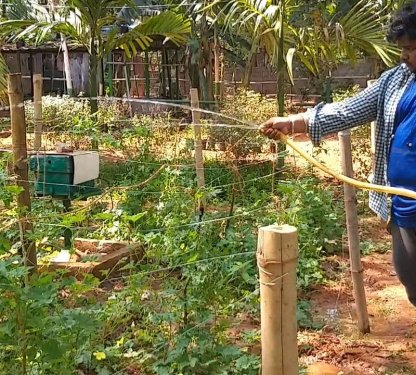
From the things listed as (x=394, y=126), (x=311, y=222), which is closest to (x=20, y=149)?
(x=394, y=126)

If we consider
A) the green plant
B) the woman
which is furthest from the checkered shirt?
the green plant

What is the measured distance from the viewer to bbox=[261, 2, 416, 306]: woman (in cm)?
248

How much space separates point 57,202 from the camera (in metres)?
5.80

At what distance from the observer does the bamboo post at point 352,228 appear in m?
3.57

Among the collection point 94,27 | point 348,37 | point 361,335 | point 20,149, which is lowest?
point 361,335

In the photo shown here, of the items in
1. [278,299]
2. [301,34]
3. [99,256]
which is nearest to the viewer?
[278,299]

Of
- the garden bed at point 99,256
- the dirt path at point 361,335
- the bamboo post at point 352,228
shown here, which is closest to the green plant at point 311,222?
the dirt path at point 361,335

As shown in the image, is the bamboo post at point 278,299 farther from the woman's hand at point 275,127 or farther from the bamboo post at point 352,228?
the bamboo post at point 352,228

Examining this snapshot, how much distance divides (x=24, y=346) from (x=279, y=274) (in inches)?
41.5

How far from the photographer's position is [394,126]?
2572mm

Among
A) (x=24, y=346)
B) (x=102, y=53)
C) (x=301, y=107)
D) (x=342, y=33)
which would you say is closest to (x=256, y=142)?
(x=342, y=33)

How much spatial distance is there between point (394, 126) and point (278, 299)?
988mm

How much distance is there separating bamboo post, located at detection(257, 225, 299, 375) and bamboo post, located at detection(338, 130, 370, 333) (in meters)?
1.72

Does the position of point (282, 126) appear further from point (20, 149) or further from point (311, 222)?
point (311, 222)
